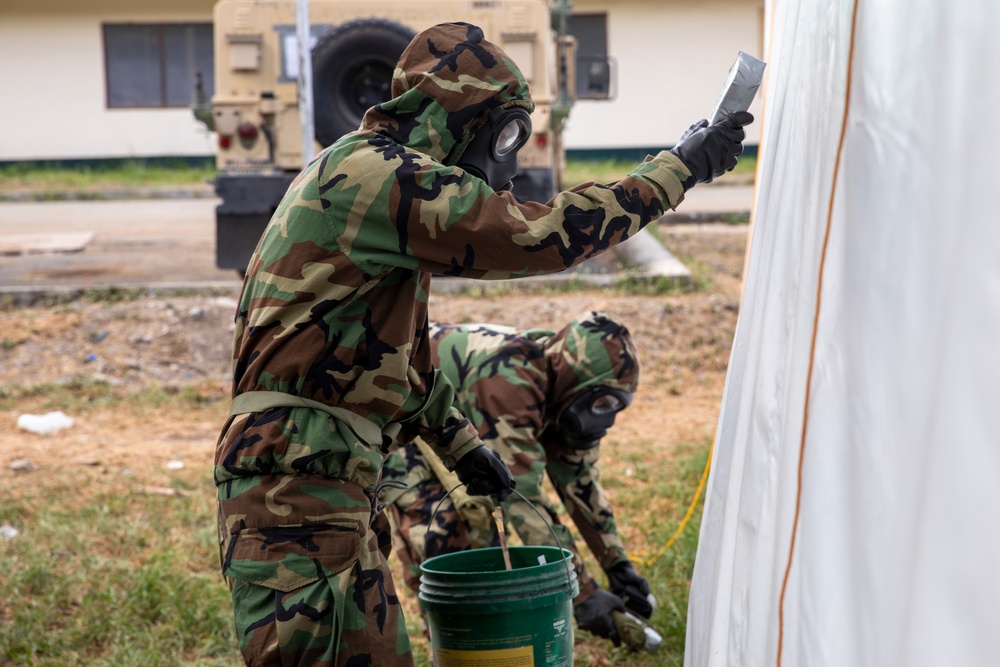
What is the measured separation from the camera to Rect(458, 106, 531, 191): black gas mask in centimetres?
248

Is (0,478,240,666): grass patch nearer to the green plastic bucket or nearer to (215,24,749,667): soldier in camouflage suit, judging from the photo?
the green plastic bucket

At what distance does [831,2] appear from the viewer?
2.21m

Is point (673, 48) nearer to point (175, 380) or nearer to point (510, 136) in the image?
point (175, 380)

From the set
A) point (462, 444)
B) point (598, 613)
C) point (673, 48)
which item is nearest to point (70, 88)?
point (673, 48)

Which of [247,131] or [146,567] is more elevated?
[247,131]

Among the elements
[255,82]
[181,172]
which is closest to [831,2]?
[255,82]

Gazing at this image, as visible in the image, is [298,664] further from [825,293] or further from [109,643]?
[109,643]

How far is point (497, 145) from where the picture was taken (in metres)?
2.52

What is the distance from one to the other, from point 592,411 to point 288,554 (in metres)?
1.55

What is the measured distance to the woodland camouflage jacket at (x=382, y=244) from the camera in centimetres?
229

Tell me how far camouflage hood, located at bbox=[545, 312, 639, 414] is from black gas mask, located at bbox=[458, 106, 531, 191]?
1.19m

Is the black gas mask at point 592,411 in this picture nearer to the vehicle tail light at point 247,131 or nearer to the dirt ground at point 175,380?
the dirt ground at point 175,380

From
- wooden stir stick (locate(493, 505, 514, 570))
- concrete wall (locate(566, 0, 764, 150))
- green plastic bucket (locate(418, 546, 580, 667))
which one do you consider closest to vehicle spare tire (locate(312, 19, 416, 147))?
wooden stir stick (locate(493, 505, 514, 570))

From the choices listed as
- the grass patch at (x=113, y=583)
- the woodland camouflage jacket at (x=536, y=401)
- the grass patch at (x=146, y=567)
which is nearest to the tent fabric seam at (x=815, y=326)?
the woodland camouflage jacket at (x=536, y=401)
